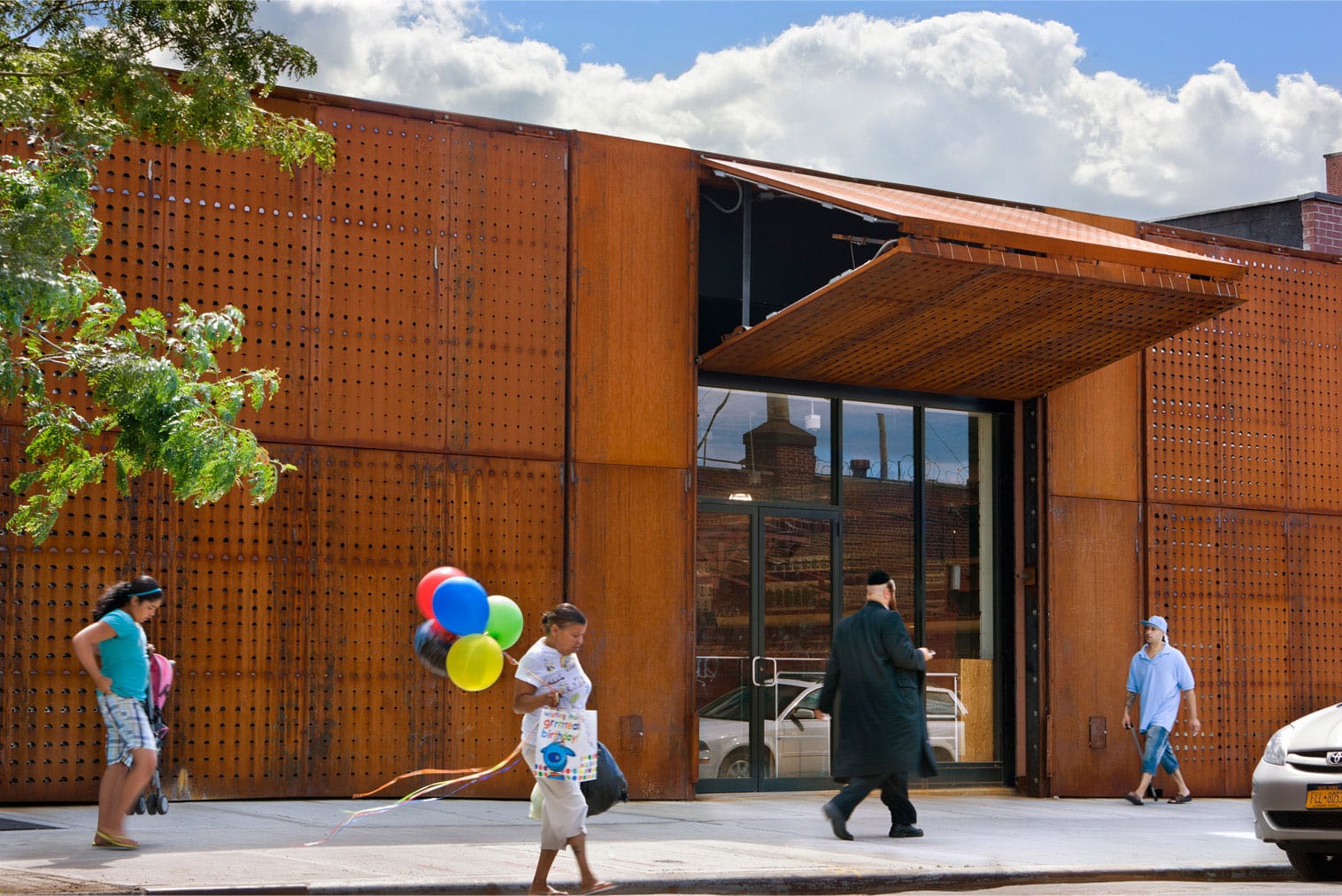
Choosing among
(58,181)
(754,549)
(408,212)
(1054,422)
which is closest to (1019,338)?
(1054,422)

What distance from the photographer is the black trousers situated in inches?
426

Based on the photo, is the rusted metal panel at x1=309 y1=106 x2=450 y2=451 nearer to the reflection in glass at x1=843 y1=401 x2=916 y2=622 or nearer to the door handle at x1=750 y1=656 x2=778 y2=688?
the door handle at x1=750 y1=656 x2=778 y2=688

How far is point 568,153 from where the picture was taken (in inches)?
531

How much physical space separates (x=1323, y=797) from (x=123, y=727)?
7209 mm

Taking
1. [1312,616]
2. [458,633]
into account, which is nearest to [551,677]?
[458,633]

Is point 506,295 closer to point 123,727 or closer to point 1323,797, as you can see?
point 123,727

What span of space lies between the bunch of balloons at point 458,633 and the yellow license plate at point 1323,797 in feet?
16.8

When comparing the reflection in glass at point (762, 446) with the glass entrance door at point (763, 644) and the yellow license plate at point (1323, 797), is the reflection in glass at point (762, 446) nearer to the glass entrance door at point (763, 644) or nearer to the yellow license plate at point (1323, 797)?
the glass entrance door at point (763, 644)

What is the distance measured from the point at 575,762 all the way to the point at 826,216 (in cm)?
838

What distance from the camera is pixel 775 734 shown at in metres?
14.5

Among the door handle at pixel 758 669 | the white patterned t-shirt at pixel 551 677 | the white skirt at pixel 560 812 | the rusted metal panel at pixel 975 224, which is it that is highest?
the rusted metal panel at pixel 975 224

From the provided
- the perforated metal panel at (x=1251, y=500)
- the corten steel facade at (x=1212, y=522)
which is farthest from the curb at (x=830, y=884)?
the perforated metal panel at (x=1251, y=500)

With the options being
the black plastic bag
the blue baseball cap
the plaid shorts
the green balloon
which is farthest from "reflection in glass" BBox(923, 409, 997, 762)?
the plaid shorts

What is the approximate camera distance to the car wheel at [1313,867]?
10.0 metres
